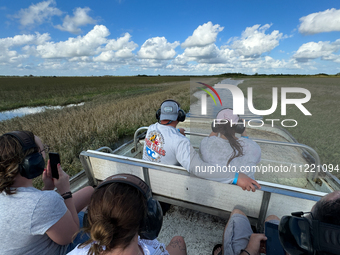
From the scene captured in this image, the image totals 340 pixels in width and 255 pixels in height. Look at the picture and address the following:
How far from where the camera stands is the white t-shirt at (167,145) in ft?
6.17

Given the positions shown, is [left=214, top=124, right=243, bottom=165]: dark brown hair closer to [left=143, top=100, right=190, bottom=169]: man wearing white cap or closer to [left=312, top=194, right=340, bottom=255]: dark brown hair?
[left=143, top=100, right=190, bottom=169]: man wearing white cap

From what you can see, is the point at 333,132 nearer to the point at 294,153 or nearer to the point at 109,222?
the point at 294,153

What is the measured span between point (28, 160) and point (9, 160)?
0.09m

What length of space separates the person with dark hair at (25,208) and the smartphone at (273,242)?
127cm

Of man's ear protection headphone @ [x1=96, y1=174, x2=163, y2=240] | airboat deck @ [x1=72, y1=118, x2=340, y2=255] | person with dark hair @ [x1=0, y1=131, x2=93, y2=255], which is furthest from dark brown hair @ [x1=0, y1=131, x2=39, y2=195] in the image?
airboat deck @ [x1=72, y1=118, x2=340, y2=255]

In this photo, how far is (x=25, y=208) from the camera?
1.09 meters

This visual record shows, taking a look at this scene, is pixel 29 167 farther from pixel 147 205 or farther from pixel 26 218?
pixel 147 205

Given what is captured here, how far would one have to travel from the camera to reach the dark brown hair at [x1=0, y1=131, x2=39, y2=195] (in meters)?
1.12

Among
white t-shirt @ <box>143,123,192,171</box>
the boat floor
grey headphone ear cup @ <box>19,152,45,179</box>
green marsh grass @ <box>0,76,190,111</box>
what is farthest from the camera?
green marsh grass @ <box>0,76,190,111</box>

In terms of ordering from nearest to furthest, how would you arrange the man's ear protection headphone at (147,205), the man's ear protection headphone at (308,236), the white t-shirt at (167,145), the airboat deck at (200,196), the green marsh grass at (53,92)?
the man's ear protection headphone at (308,236) < the man's ear protection headphone at (147,205) < the airboat deck at (200,196) < the white t-shirt at (167,145) < the green marsh grass at (53,92)

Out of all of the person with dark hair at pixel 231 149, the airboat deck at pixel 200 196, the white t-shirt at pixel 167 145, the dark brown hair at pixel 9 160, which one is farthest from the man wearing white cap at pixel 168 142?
the dark brown hair at pixel 9 160

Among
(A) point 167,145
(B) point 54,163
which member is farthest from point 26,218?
(A) point 167,145

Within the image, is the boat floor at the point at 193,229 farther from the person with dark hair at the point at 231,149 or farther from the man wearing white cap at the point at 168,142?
the person with dark hair at the point at 231,149

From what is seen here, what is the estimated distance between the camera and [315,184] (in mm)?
2781
